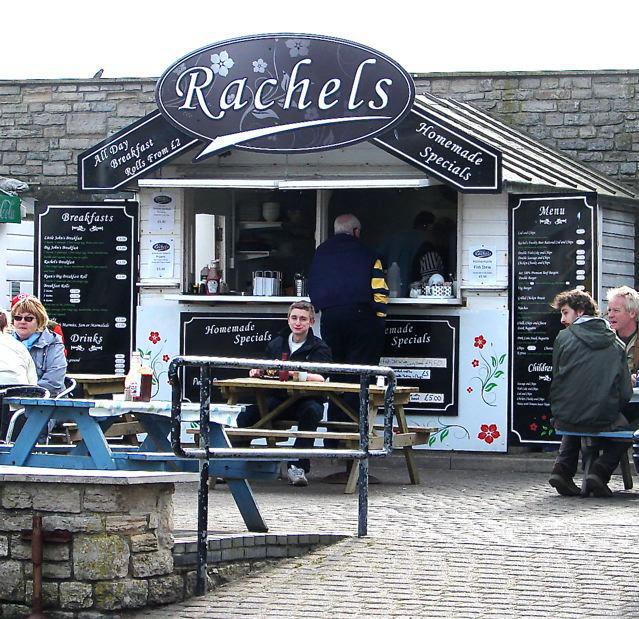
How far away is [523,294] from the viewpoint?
12.6m

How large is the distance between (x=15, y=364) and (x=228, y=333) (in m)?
3.72

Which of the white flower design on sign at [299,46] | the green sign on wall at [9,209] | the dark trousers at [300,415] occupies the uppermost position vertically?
the white flower design on sign at [299,46]

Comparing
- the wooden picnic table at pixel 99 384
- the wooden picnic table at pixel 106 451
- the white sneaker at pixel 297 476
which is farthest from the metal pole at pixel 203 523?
the wooden picnic table at pixel 99 384

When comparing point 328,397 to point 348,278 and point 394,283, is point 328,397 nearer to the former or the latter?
point 348,278

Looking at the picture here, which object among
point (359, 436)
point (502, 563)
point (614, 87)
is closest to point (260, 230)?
point (614, 87)

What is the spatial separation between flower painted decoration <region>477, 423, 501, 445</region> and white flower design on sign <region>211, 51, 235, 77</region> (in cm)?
379

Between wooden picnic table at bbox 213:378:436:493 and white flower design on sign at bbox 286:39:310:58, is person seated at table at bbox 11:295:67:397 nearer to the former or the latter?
wooden picnic table at bbox 213:378:436:493

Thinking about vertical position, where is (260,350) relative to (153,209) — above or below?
below

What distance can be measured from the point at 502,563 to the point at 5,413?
386cm

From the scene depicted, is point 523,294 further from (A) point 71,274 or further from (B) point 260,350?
(A) point 71,274

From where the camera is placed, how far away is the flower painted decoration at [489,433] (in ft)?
41.0

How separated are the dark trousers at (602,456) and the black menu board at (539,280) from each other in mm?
1952

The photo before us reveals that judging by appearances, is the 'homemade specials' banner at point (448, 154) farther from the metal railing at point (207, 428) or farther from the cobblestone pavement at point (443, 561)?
the metal railing at point (207, 428)

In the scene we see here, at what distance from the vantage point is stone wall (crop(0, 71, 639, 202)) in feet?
53.0
